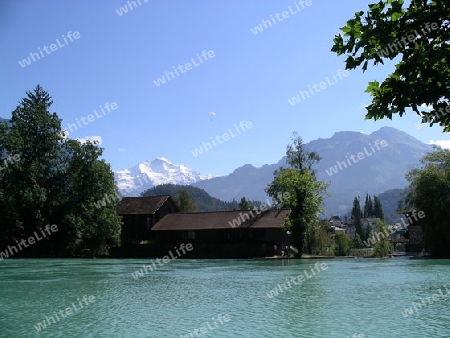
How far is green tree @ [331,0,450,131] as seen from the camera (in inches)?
195

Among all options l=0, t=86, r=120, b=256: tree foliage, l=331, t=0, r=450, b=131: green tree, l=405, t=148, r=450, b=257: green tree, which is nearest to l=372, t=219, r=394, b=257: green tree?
l=405, t=148, r=450, b=257: green tree

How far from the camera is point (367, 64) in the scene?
17.3 feet

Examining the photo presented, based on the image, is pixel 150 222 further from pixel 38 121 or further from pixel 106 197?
pixel 38 121

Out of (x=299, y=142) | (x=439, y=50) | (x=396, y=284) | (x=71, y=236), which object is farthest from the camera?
(x=299, y=142)

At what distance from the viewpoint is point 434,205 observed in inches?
2010

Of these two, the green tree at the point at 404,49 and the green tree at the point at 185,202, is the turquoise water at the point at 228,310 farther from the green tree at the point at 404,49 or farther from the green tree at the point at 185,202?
the green tree at the point at 185,202

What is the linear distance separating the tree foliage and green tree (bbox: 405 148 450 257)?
3766cm

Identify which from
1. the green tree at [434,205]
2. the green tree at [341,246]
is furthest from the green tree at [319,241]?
the green tree at [341,246]

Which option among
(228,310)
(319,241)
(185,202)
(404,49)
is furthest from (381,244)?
(404,49)

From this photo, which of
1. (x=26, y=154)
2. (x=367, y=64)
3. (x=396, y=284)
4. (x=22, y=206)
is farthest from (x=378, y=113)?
(x=26, y=154)

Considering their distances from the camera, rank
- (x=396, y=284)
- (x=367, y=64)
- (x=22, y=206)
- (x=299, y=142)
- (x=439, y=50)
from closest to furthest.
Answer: (x=439, y=50) → (x=367, y=64) → (x=396, y=284) → (x=22, y=206) → (x=299, y=142)

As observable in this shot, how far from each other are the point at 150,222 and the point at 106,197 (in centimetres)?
1131

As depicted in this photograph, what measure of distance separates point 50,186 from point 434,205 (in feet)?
152

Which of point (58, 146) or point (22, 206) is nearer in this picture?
point (22, 206)
